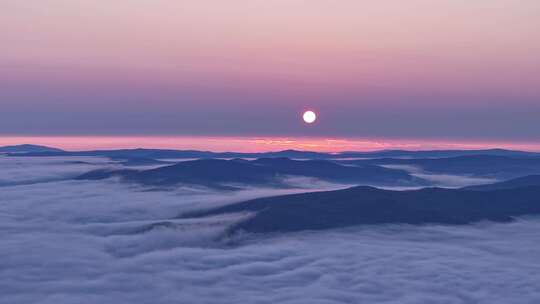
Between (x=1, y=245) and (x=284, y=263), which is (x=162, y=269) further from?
(x=1, y=245)

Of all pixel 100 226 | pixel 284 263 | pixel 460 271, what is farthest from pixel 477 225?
pixel 100 226

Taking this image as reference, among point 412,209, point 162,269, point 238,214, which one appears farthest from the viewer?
point 412,209

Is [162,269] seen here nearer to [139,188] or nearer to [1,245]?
[1,245]

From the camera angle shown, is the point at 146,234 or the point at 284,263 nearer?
the point at 284,263

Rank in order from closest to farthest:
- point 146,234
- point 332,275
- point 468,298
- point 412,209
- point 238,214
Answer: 1. point 468,298
2. point 332,275
3. point 146,234
4. point 238,214
5. point 412,209

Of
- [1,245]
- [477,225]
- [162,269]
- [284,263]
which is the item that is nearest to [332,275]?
[284,263]

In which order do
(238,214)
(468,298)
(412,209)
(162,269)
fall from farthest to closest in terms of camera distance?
1. (412,209)
2. (238,214)
3. (162,269)
4. (468,298)
